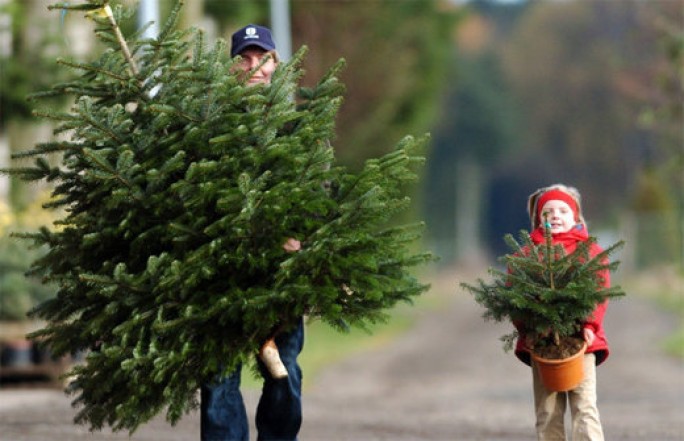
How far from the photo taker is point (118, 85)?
7.83 metres

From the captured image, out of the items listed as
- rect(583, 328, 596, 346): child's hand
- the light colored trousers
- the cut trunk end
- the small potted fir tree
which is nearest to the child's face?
the small potted fir tree

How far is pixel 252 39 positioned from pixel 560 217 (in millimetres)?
1749

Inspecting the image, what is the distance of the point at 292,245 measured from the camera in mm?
7594

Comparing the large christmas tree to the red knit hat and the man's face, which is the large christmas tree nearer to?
the man's face

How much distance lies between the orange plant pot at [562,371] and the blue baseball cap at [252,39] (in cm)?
200

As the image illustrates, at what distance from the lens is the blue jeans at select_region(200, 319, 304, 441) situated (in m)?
7.79

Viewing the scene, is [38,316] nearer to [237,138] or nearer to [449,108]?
[237,138]

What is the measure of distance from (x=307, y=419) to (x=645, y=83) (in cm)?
4565

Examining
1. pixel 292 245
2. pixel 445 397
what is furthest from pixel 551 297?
pixel 445 397

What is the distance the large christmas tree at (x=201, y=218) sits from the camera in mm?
7434

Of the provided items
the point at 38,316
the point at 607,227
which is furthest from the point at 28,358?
the point at 607,227

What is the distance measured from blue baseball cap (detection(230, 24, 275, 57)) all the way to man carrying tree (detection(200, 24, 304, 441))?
0.07m

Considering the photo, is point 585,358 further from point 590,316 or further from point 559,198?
point 559,198

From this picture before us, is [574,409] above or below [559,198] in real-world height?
below
